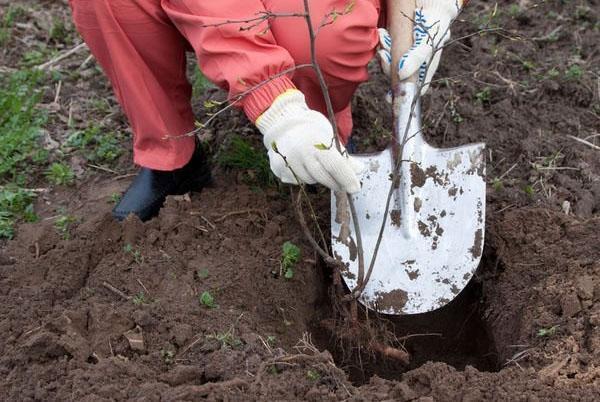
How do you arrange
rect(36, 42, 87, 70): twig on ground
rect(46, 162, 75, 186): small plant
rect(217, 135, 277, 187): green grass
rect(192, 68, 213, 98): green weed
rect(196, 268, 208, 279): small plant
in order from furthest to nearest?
rect(36, 42, 87, 70): twig on ground
rect(192, 68, 213, 98): green weed
rect(46, 162, 75, 186): small plant
rect(217, 135, 277, 187): green grass
rect(196, 268, 208, 279): small plant

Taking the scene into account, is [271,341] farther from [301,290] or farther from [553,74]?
[553,74]

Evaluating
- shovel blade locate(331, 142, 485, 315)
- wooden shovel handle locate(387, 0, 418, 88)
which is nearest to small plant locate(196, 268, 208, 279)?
shovel blade locate(331, 142, 485, 315)

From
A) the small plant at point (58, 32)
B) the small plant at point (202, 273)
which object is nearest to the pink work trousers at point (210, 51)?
the small plant at point (202, 273)

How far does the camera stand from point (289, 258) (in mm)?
2285

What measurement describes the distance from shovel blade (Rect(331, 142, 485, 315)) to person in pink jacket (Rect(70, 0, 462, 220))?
0.29 metres

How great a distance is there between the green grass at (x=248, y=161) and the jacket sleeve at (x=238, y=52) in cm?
68

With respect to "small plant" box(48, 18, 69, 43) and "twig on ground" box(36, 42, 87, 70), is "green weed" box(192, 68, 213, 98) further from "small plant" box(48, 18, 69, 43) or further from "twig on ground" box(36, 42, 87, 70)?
"small plant" box(48, 18, 69, 43)

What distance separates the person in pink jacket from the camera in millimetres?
1906

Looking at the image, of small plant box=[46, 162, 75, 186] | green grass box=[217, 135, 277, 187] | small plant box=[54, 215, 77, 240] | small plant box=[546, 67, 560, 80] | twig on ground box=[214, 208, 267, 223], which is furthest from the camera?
small plant box=[546, 67, 560, 80]

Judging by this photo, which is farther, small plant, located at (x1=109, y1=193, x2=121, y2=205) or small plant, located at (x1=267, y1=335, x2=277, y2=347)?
small plant, located at (x1=109, y1=193, x2=121, y2=205)

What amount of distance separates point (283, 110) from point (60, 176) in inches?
52.0

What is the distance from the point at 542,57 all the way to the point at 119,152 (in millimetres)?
1813

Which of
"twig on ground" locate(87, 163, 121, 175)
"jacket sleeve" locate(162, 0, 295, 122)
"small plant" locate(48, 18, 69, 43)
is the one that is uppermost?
"jacket sleeve" locate(162, 0, 295, 122)

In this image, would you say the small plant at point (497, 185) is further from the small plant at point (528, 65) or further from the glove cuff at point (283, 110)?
the glove cuff at point (283, 110)
